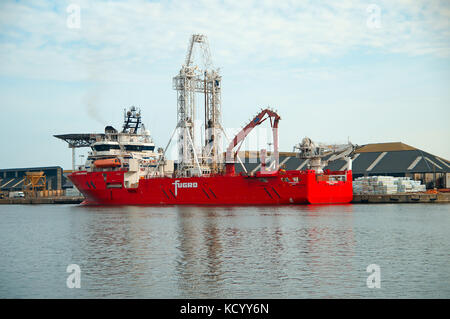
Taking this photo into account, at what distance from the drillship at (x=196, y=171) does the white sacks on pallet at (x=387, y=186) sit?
302 inches

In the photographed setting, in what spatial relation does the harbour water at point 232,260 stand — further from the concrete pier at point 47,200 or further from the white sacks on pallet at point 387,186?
the concrete pier at point 47,200

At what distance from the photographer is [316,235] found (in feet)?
94.6

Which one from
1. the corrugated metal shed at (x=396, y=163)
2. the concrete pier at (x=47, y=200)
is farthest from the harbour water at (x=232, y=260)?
the concrete pier at (x=47, y=200)

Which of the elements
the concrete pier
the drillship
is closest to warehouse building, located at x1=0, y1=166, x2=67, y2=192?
the concrete pier

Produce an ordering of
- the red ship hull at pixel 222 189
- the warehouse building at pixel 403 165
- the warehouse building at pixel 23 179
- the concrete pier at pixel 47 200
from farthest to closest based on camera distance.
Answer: the warehouse building at pixel 23 179 < the concrete pier at pixel 47 200 < the warehouse building at pixel 403 165 < the red ship hull at pixel 222 189

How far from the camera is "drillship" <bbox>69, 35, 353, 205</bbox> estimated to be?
55.0 m

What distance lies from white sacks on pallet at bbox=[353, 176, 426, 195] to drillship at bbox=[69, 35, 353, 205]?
7.66m

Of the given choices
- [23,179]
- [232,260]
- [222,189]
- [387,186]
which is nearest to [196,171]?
[222,189]

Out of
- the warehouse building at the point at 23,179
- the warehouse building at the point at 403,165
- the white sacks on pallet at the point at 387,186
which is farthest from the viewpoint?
the warehouse building at the point at 23,179

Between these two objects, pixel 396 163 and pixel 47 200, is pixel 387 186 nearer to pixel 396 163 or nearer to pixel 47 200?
pixel 396 163

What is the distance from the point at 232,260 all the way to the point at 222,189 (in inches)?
1403

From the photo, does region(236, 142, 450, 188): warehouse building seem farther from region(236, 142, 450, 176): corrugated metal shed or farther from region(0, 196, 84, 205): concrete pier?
region(0, 196, 84, 205): concrete pier

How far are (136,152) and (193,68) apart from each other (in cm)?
1295

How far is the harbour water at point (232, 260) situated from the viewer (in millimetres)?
16359
